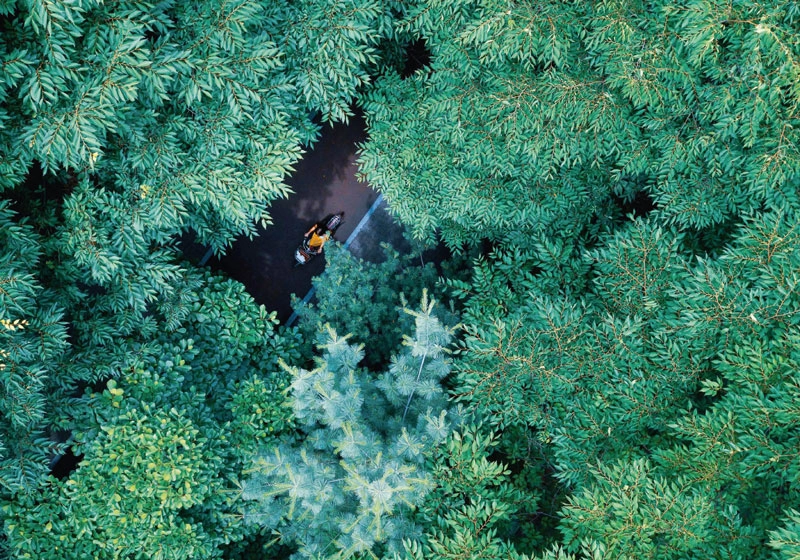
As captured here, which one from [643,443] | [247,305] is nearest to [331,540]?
[247,305]

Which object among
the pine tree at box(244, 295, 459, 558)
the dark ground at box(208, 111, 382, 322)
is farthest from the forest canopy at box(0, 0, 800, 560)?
the dark ground at box(208, 111, 382, 322)

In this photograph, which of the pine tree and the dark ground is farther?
the dark ground

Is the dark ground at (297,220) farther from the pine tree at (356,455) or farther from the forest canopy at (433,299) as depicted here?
the pine tree at (356,455)

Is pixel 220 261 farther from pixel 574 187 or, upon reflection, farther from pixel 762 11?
pixel 762 11

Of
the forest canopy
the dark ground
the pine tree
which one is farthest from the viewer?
the dark ground

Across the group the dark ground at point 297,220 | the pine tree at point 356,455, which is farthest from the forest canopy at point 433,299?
the dark ground at point 297,220

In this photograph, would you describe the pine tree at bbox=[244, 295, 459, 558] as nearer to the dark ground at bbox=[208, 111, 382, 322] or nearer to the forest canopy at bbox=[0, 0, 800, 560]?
the forest canopy at bbox=[0, 0, 800, 560]

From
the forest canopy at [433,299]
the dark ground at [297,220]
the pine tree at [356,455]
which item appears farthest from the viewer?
the dark ground at [297,220]

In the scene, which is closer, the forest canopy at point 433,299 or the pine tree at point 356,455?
the forest canopy at point 433,299

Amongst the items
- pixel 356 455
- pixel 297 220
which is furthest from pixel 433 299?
pixel 297 220

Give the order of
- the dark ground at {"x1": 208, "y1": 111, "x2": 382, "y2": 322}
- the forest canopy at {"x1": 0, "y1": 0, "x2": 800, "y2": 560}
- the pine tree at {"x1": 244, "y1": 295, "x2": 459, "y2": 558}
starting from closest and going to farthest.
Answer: the forest canopy at {"x1": 0, "y1": 0, "x2": 800, "y2": 560} < the pine tree at {"x1": 244, "y1": 295, "x2": 459, "y2": 558} < the dark ground at {"x1": 208, "y1": 111, "x2": 382, "y2": 322}
